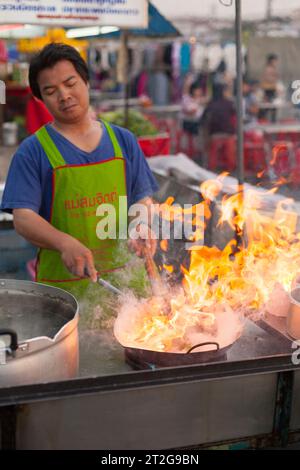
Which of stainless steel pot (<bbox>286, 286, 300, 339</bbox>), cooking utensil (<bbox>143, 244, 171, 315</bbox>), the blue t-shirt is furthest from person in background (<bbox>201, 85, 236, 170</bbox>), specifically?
stainless steel pot (<bbox>286, 286, 300, 339</bbox>)

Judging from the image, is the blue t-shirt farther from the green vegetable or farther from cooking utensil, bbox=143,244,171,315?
the green vegetable

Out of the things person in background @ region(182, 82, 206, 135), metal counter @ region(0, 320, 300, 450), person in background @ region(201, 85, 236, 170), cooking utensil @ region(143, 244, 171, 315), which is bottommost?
metal counter @ region(0, 320, 300, 450)

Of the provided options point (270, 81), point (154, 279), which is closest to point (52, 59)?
point (154, 279)

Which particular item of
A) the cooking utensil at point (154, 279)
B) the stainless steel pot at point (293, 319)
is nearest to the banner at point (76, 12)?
the cooking utensil at point (154, 279)

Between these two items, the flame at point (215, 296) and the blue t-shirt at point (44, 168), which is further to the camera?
the blue t-shirt at point (44, 168)

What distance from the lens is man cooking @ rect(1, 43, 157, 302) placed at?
2.48 m

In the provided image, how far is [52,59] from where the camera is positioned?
8.07 feet

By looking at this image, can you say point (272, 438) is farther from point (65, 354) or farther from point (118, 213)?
point (118, 213)

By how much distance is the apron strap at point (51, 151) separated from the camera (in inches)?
101

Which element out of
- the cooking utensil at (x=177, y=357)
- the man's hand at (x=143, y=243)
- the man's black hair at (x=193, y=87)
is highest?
the man's black hair at (x=193, y=87)

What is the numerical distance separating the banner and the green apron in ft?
6.34

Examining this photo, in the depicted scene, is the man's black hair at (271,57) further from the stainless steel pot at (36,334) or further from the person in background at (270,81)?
the stainless steel pot at (36,334)

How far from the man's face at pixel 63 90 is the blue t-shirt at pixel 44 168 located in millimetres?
132

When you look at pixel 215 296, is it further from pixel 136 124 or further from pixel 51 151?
pixel 136 124
